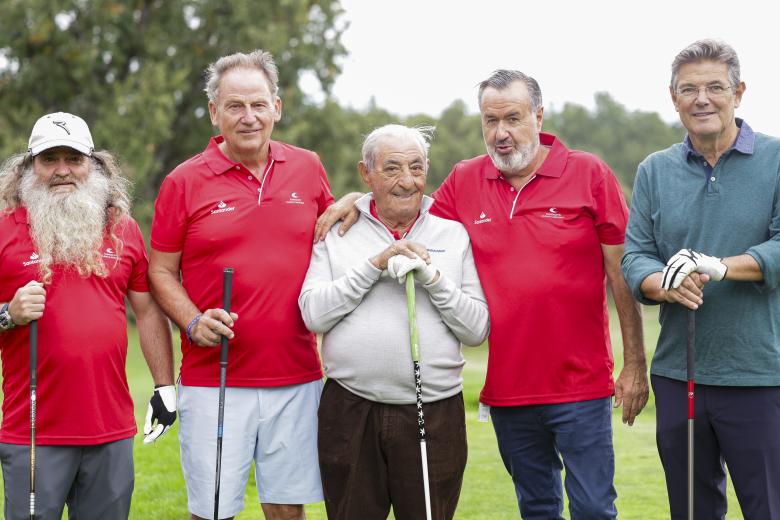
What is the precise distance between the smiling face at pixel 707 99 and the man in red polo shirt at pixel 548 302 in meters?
0.58

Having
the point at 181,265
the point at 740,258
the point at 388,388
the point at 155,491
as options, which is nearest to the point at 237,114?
the point at 181,265

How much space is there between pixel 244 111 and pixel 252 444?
1.75 m

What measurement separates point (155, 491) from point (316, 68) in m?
22.0

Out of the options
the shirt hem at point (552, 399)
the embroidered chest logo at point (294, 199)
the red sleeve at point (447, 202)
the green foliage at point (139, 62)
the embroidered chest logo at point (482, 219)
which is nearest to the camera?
the shirt hem at point (552, 399)

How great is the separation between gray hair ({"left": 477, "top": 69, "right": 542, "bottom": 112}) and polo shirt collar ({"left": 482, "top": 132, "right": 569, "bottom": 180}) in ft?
0.68

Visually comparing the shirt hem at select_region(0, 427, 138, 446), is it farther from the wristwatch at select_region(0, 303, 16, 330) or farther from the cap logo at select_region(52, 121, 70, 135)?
the cap logo at select_region(52, 121, 70, 135)

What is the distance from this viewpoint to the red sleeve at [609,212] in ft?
15.8

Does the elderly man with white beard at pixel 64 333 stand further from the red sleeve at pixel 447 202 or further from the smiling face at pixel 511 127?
A: the smiling face at pixel 511 127

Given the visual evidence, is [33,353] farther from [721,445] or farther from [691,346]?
[721,445]

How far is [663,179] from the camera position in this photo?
4.61m

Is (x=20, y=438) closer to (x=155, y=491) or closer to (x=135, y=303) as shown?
(x=135, y=303)

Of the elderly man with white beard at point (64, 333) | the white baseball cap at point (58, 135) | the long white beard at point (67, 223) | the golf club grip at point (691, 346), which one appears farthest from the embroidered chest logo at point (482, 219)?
the white baseball cap at point (58, 135)

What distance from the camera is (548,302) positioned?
477 centimetres

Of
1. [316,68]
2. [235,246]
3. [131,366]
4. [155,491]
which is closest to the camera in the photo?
[235,246]
